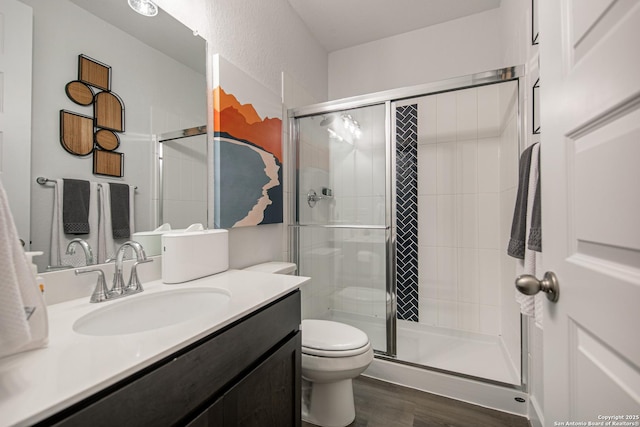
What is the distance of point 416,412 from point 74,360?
160 centimetres

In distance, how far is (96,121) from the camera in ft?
3.33

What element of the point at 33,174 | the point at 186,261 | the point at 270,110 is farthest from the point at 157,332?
the point at 270,110

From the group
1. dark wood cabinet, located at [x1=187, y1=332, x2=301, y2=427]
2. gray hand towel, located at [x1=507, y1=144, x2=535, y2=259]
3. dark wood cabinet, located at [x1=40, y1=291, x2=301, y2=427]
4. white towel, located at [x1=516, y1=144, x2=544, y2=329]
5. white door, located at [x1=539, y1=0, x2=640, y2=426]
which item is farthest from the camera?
gray hand towel, located at [x1=507, y1=144, x2=535, y2=259]

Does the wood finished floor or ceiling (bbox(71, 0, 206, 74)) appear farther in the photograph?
the wood finished floor

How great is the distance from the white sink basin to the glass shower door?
109 cm

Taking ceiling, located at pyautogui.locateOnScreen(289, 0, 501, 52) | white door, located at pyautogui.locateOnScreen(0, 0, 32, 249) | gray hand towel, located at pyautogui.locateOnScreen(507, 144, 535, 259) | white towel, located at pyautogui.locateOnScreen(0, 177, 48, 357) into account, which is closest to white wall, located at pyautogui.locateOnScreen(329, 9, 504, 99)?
ceiling, located at pyautogui.locateOnScreen(289, 0, 501, 52)

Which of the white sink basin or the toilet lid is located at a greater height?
the white sink basin

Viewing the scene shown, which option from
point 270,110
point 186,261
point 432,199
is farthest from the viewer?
point 432,199

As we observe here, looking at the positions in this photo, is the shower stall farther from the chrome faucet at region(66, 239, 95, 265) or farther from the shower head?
the chrome faucet at region(66, 239, 95, 265)

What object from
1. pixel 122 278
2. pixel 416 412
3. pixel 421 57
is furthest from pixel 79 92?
pixel 421 57

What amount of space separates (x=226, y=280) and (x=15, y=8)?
1.10 m

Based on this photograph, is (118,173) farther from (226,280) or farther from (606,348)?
(606,348)

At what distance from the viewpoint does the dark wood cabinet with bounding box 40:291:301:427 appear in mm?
549

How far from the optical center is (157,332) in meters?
0.70
